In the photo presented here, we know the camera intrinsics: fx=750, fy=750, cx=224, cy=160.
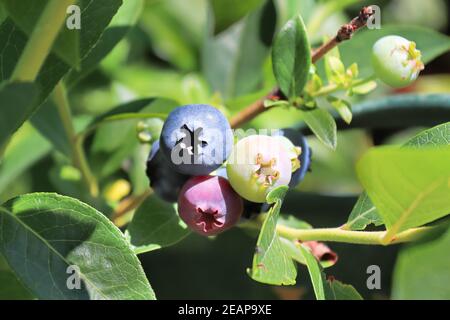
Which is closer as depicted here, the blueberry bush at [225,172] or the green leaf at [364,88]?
the blueberry bush at [225,172]

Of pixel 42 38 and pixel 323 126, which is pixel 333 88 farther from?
pixel 42 38

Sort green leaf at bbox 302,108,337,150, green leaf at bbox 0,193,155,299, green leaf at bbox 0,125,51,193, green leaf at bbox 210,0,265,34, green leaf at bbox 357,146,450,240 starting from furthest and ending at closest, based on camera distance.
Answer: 1. green leaf at bbox 0,125,51,193
2. green leaf at bbox 210,0,265,34
3. green leaf at bbox 302,108,337,150
4. green leaf at bbox 0,193,155,299
5. green leaf at bbox 357,146,450,240

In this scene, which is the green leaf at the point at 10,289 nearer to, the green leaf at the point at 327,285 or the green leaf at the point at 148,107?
the green leaf at the point at 148,107

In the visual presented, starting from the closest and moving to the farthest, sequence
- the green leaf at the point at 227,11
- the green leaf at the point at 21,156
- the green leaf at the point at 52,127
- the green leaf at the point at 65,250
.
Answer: the green leaf at the point at 65,250 → the green leaf at the point at 227,11 → the green leaf at the point at 52,127 → the green leaf at the point at 21,156

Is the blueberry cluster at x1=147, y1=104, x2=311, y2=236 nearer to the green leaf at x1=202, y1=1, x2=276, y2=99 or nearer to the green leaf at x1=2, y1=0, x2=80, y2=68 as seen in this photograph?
the green leaf at x1=2, y1=0, x2=80, y2=68

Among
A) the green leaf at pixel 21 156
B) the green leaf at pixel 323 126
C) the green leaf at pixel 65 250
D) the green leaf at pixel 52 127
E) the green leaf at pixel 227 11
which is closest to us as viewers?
the green leaf at pixel 65 250

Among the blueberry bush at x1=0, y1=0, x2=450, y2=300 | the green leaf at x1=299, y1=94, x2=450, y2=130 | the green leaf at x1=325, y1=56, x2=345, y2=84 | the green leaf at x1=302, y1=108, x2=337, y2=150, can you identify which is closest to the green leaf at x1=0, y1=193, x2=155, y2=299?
the blueberry bush at x1=0, y1=0, x2=450, y2=300

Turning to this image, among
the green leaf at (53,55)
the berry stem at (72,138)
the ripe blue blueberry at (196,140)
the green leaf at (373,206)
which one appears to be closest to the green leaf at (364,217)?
the green leaf at (373,206)

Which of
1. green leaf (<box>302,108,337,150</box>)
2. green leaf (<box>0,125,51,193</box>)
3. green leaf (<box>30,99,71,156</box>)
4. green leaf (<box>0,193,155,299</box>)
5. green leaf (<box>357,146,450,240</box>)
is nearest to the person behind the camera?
green leaf (<box>357,146,450,240</box>)

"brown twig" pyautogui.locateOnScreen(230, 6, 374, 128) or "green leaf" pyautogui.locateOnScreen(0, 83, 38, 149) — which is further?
"brown twig" pyautogui.locateOnScreen(230, 6, 374, 128)
